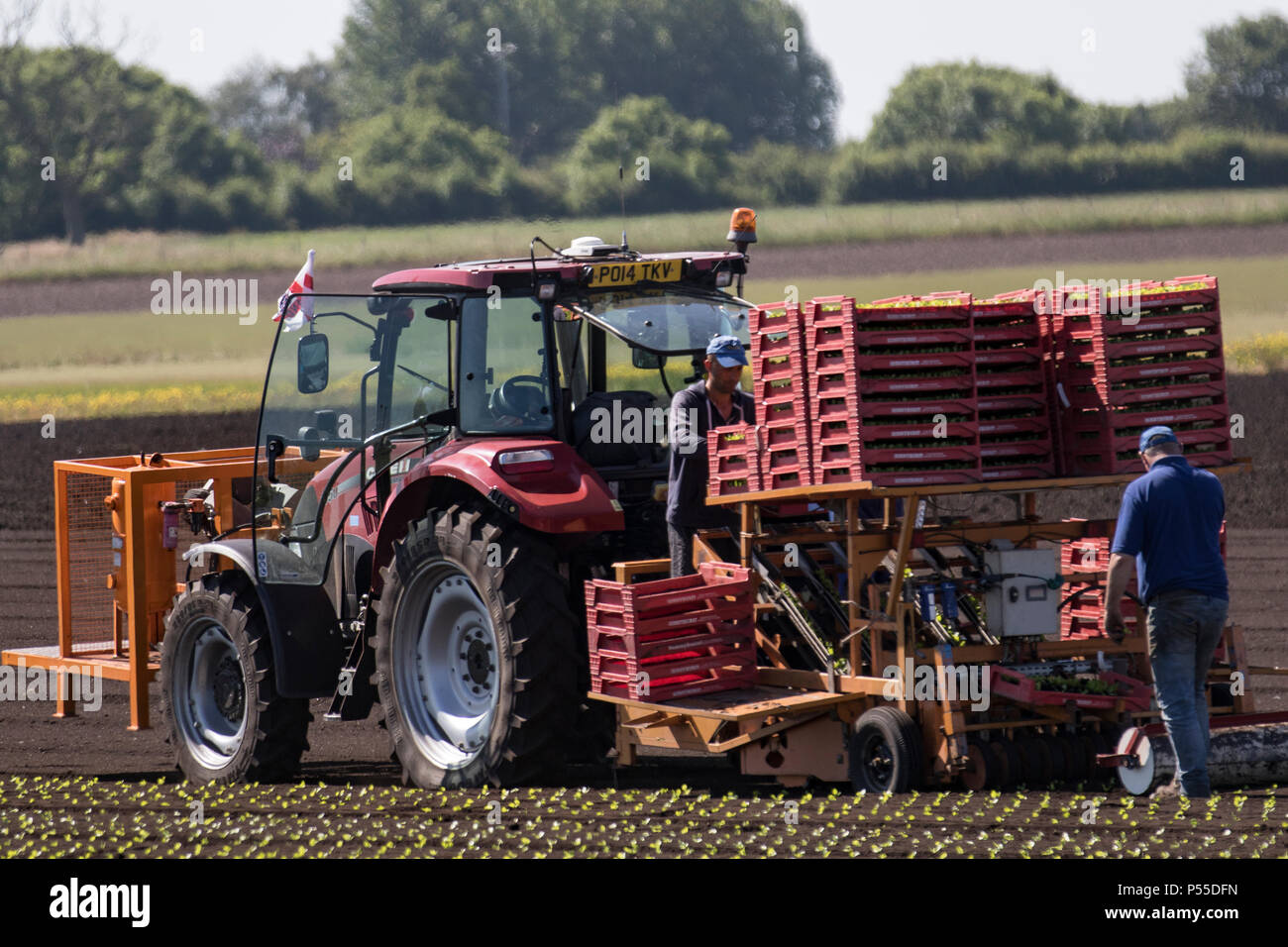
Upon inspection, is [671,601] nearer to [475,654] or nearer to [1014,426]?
[475,654]

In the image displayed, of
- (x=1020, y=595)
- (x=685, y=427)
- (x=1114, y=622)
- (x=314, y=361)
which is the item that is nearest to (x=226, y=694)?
(x=314, y=361)

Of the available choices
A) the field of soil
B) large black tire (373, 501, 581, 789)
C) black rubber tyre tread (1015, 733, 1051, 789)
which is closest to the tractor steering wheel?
large black tire (373, 501, 581, 789)

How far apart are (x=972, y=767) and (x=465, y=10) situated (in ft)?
193

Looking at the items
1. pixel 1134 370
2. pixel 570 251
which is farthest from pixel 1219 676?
pixel 570 251

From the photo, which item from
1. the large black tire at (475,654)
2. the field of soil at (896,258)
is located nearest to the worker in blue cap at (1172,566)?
the large black tire at (475,654)

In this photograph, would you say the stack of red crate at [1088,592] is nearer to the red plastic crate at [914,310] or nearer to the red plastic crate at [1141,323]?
the red plastic crate at [1141,323]

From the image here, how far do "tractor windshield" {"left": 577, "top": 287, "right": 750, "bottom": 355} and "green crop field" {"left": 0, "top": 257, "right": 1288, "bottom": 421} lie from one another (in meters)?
21.8

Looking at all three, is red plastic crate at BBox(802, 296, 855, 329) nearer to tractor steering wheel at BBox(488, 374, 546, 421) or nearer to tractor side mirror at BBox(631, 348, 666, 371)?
tractor side mirror at BBox(631, 348, 666, 371)

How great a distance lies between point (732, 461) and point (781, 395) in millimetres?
421

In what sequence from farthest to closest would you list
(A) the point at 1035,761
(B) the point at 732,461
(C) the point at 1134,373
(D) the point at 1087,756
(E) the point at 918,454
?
(B) the point at 732,461
(C) the point at 1134,373
(D) the point at 1087,756
(A) the point at 1035,761
(E) the point at 918,454

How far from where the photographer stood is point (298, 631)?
943 centimetres

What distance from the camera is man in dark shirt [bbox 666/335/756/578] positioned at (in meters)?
8.49

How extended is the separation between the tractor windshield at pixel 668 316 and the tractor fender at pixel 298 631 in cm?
210

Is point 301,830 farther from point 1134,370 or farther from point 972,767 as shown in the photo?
point 1134,370
